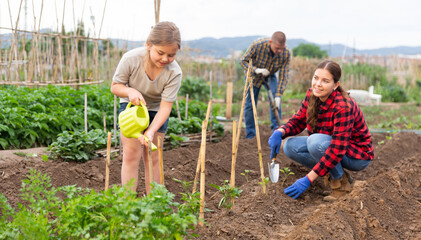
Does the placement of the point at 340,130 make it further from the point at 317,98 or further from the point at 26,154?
the point at 26,154

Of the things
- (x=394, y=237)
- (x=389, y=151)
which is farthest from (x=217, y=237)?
(x=389, y=151)

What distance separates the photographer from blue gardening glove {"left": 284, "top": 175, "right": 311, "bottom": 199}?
10.2 ft

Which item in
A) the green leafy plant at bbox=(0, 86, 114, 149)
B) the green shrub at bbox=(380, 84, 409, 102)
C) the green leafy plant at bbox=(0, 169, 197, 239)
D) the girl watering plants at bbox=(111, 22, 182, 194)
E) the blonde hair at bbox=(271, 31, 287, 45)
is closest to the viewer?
the green leafy plant at bbox=(0, 169, 197, 239)

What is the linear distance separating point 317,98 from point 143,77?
130 centimetres

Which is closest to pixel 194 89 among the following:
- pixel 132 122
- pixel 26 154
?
pixel 26 154

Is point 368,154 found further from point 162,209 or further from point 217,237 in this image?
point 162,209

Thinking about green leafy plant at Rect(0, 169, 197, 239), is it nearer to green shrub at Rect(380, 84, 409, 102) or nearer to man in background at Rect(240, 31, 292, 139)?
man in background at Rect(240, 31, 292, 139)

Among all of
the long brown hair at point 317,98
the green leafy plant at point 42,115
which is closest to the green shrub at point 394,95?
the green leafy plant at point 42,115

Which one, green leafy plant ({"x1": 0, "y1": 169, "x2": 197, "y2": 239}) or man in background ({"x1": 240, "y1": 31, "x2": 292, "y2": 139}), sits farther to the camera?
man in background ({"x1": 240, "y1": 31, "x2": 292, "y2": 139})

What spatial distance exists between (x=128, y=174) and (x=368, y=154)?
1.84m

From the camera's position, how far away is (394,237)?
2596mm

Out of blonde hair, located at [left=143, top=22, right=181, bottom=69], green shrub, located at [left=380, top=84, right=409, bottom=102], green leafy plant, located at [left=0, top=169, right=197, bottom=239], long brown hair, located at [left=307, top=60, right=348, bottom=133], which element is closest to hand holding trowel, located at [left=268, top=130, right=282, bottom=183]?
long brown hair, located at [left=307, top=60, right=348, bottom=133]

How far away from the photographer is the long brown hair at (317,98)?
10.0 feet

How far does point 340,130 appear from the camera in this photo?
3.08 metres
